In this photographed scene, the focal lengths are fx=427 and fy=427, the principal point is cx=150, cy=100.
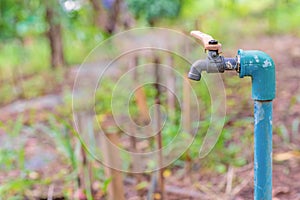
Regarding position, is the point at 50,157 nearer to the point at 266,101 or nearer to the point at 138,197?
the point at 138,197

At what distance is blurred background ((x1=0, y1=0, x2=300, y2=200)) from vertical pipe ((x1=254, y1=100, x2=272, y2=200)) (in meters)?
0.44

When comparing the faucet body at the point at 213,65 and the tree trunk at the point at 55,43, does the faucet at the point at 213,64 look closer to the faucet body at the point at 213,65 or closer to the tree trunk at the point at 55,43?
the faucet body at the point at 213,65

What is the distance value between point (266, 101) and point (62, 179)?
45.6 inches

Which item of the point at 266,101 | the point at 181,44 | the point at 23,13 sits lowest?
the point at 266,101

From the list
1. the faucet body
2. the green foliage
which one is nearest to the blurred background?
the green foliage

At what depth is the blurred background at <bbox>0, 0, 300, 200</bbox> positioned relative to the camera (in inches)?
66.2

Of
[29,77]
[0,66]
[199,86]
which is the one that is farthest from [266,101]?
[0,66]

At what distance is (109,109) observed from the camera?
256 centimetres

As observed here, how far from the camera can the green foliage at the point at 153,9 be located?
3457mm

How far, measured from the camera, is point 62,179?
189 cm

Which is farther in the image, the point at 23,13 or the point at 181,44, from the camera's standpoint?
the point at 23,13

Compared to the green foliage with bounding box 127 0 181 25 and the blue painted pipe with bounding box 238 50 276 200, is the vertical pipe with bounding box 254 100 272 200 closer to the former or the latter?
the blue painted pipe with bounding box 238 50 276 200

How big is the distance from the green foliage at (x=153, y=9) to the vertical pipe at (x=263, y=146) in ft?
8.39

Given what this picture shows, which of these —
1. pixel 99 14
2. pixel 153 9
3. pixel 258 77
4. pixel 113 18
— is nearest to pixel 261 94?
pixel 258 77
